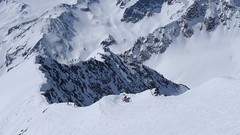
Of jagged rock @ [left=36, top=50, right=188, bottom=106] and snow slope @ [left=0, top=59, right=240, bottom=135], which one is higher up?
jagged rock @ [left=36, top=50, right=188, bottom=106]

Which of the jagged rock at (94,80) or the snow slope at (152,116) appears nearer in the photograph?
the snow slope at (152,116)

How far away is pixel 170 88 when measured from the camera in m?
156

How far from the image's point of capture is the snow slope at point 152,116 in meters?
38.7

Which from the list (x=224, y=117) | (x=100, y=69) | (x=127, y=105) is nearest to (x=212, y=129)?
(x=224, y=117)

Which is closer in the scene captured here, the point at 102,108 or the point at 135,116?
the point at 135,116

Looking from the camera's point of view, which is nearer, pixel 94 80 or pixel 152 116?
pixel 152 116

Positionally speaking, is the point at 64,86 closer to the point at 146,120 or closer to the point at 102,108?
the point at 102,108

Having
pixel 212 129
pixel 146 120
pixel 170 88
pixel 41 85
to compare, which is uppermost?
pixel 170 88

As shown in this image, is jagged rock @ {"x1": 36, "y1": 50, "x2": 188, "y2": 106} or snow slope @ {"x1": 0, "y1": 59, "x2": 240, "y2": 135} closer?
snow slope @ {"x1": 0, "y1": 59, "x2": 240, "y2": 135}

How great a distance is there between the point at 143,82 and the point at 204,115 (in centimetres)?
11347

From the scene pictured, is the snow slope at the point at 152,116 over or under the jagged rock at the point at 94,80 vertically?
under

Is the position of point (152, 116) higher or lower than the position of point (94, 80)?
lower

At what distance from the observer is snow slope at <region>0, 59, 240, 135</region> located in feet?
127

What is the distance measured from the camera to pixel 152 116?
44000 millimetres
